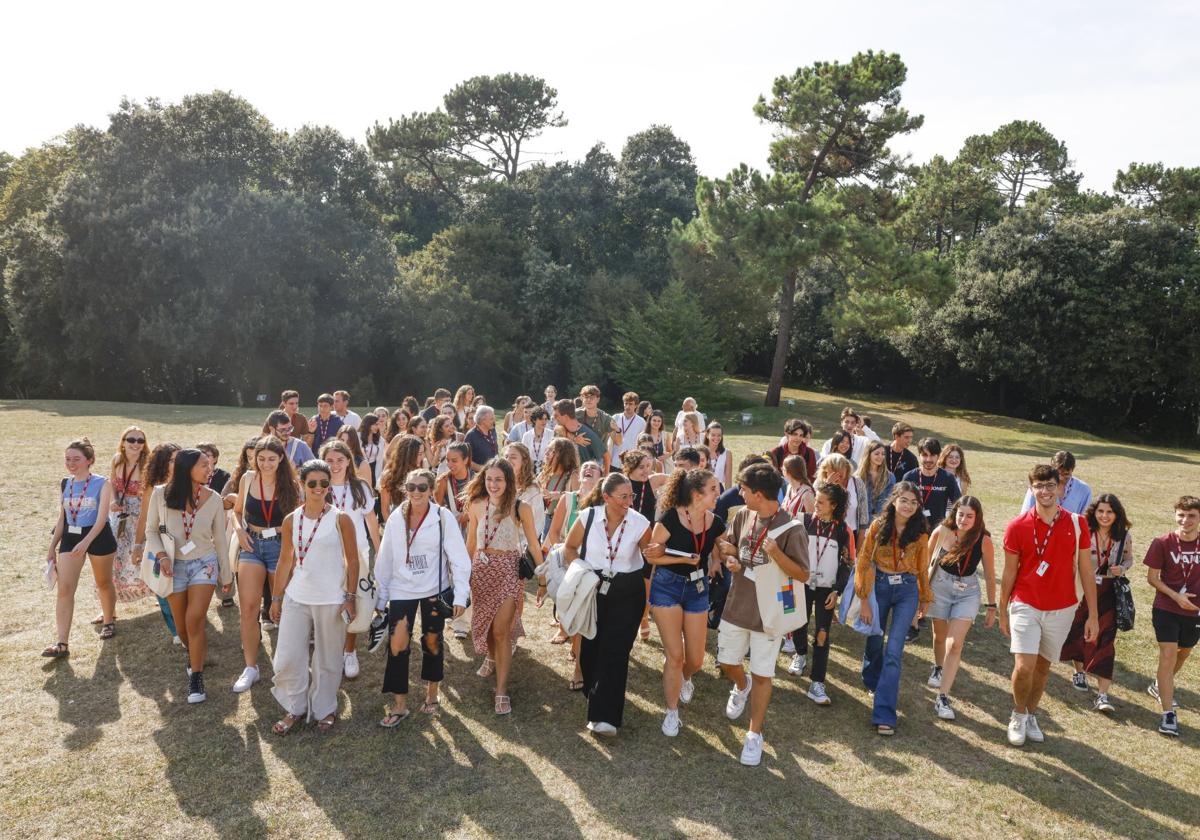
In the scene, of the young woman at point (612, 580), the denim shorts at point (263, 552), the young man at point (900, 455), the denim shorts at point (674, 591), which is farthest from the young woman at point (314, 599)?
the young man at point (900, 455)

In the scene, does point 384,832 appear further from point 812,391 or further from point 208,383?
point 812,391

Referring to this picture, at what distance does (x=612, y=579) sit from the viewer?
208 inches

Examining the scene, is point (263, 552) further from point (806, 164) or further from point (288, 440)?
point (806, 164)

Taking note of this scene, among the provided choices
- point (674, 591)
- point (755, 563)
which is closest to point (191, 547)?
point (674, 591)

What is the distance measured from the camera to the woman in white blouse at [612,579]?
17.4 ft

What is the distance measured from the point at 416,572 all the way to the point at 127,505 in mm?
3411

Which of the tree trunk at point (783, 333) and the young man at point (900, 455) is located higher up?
the tree trunk at point (783, 333)

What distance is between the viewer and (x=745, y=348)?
3894 centimetres

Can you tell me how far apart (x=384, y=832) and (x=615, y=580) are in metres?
2.03

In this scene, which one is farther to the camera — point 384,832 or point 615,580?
point 615,580

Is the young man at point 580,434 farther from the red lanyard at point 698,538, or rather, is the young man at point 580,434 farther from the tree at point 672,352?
the tree at point 672,352

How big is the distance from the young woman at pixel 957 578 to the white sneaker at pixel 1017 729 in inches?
16.7

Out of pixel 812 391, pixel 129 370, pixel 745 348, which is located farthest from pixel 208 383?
pixel 812 391

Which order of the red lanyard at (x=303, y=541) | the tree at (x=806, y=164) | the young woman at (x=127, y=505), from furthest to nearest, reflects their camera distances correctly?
the tree at (x=806, y=164)
the young woman at (x=127, y=505)
the red lanyard at (x=303, y=541)
